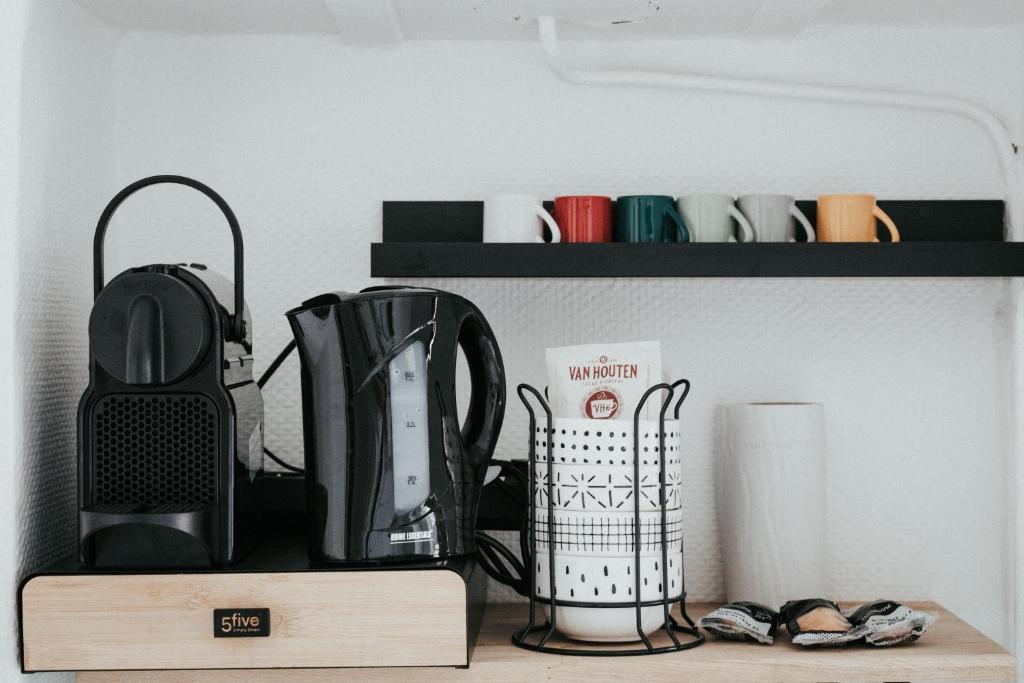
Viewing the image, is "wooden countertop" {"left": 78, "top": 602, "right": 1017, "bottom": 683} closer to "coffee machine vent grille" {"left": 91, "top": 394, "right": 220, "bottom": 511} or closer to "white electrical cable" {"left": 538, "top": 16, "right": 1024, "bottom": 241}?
"coffee machine vent grille" {"left": 91, "top": 394, "right": 220, "bottom": 511}

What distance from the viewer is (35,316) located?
3.47ft

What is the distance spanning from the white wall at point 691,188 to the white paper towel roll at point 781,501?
120 mm

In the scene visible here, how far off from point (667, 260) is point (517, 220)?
193 millimetres

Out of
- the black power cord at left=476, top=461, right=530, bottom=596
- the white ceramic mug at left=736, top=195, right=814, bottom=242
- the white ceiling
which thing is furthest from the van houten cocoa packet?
the white ceiling

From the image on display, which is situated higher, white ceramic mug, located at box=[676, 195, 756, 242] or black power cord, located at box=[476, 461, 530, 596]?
white ceramic mug, located at box=[676, 195, 756, 242]

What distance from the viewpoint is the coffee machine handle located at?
1051 mm

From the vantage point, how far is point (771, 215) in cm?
120

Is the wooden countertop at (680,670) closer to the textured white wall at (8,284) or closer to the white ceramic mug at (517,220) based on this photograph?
the textured white wall at (8,284)

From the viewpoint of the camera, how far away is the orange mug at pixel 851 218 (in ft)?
3.92

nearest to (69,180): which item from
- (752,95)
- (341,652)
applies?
(341,652)

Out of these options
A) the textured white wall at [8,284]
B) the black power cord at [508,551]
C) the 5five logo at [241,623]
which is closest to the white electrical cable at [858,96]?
the black power cord at [508,551]

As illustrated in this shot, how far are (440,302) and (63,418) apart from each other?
1.60 feet

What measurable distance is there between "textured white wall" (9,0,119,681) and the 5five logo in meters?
0.22

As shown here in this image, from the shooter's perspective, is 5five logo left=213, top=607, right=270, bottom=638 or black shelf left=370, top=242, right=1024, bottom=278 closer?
5five logo left=213, top=607, right=270, bottom=638
